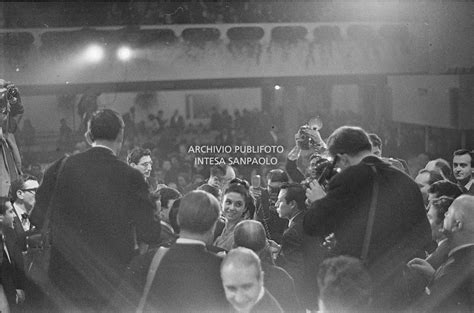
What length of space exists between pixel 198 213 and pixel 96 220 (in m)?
0.75

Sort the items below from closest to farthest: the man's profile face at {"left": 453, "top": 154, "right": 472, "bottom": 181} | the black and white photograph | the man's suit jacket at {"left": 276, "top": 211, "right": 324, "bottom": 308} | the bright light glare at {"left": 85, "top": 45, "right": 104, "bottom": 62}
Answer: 1. the black and white photograph
2. the man's suit jacket at {"left": 276, "top": 211, "right": 324, "bottom": 308}
3. the man's profile face at {"left": 453, "top": 154, "right": 472, "bottom": 181}
4. the bright light glare at {"left": 85, "top": 45, "right": 104, "bottom": 62}

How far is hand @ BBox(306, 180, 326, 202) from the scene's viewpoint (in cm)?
500

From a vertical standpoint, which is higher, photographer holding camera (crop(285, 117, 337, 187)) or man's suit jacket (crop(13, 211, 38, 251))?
photographer holding camera (crop(285, 117, 337, 187))

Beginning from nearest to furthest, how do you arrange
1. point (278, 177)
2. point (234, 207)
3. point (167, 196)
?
1. point (234, 207)
2. point (167, 196)
3. point (278, 177)

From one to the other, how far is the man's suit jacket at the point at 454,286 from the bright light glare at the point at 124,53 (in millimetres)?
16550

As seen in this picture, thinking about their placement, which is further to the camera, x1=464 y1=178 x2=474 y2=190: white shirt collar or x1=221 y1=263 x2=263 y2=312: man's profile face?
x1=464 y1=178 x2=474 y2=190: white shirt collar

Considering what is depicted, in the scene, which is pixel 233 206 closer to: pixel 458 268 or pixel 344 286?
pixel 458 268

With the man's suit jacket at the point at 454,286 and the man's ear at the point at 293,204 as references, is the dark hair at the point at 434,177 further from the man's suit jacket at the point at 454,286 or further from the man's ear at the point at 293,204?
the man's suit jacket at the point at 454,286

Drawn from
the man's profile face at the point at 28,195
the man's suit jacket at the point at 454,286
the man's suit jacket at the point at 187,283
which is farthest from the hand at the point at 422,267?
the man's profile face at the point at 28,195

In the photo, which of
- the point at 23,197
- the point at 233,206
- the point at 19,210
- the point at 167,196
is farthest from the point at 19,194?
the point at 233,206

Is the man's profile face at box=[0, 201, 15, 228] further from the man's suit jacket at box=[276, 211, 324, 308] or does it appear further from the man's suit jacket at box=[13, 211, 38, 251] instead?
the man's suit jacket at box=[276, 211, 324, 308]

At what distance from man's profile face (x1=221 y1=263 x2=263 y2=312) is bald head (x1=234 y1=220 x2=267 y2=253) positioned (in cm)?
109

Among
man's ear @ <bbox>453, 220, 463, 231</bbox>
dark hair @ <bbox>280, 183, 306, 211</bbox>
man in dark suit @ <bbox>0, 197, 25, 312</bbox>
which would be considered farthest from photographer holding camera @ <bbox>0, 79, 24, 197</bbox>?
man's ear @ <bbox>453, 220, 463, 231</bbox>

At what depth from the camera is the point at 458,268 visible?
4770 mm
